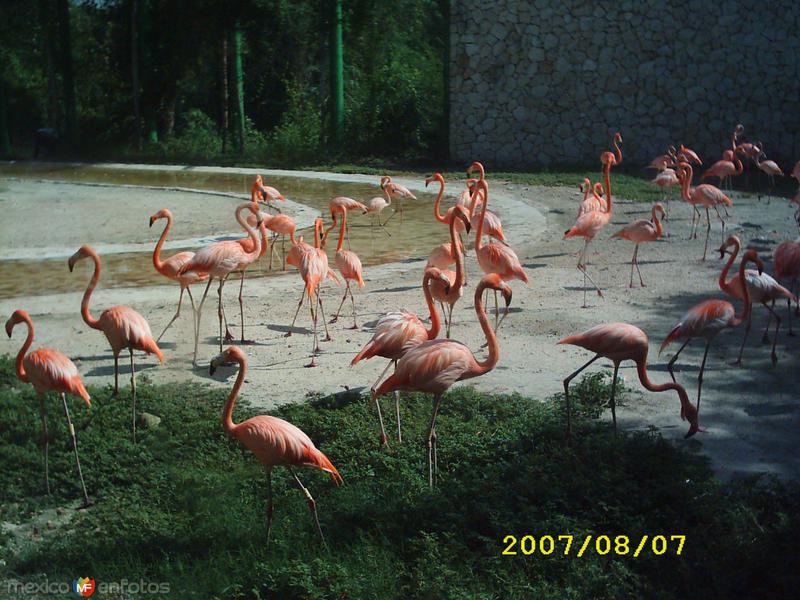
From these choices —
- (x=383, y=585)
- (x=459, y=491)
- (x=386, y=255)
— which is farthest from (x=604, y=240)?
(x=383, y=585)

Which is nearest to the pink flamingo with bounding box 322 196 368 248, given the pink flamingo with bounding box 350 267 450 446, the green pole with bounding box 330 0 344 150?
the pink flamingo with bounding box 350 267 450 446

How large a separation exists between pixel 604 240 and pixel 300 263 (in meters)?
4.95

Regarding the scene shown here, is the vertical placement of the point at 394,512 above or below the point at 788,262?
→ below

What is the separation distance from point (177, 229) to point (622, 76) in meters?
10.3

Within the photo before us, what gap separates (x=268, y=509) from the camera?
3938 millimetres

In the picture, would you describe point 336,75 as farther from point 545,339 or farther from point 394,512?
point 394,512

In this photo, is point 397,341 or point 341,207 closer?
point 397,341

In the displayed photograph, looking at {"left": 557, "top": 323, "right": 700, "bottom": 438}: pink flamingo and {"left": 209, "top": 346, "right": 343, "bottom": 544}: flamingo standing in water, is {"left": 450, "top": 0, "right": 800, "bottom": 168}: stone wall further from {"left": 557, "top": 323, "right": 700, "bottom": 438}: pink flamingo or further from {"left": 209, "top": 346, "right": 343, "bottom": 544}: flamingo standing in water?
{"left": 209, "top": 346, "right": 343, "bottom": 544}: flamingo standing in water

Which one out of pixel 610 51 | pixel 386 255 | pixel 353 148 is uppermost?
pixel 610 51

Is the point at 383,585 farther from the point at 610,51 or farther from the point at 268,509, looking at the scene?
the point at 610,51

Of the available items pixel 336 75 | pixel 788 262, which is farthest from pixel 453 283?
pixel 336 75

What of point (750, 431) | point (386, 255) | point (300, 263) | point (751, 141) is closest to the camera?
point (750, 431)
